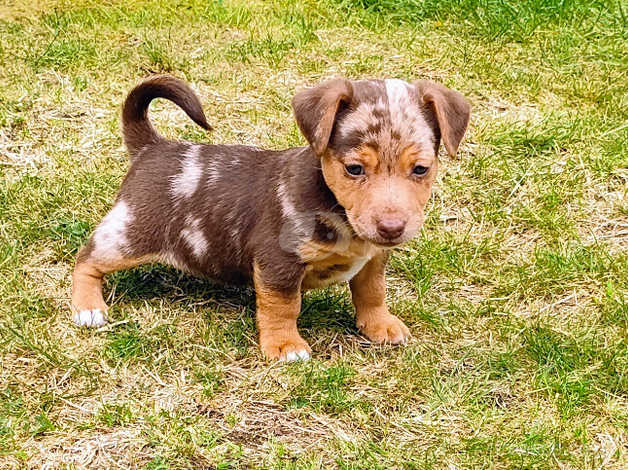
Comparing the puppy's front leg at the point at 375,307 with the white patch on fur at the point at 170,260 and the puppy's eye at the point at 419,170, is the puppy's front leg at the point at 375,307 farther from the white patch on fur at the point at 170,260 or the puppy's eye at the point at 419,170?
the white patch on fur at the point at 170,260

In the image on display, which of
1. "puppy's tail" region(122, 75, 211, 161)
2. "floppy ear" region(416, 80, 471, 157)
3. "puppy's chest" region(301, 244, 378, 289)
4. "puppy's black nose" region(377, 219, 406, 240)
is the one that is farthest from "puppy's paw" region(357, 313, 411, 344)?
"puppy's tail" region(122, 75, 211, 161)

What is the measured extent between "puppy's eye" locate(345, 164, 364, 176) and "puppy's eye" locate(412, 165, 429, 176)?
0.81ft

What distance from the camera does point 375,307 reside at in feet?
16.1

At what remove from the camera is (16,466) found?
3842 millimetres

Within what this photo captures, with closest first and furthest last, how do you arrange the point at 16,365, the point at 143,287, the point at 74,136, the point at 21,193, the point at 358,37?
1. the point at 16,365
2. the point at 143,287
3. the point at 21,193
4. the point at 74,136
5. the point at 358,37

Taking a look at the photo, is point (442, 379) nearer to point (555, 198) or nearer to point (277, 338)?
point (277, 338)

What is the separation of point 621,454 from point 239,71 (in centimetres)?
476

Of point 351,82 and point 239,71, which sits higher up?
point 351,82

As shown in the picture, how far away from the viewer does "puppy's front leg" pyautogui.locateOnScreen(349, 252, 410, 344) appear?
4.79m

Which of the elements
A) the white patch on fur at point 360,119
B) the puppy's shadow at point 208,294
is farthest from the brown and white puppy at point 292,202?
the puppy's shadow at point 208,294

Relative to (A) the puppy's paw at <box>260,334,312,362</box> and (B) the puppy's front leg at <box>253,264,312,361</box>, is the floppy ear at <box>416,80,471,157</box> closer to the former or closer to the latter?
(B) the puppy's front leg at <box>253,264,312,361</box>

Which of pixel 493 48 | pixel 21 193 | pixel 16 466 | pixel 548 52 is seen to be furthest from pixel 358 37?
pixel 16 466

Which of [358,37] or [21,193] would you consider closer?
[21,193]

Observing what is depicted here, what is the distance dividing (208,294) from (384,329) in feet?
3.69
